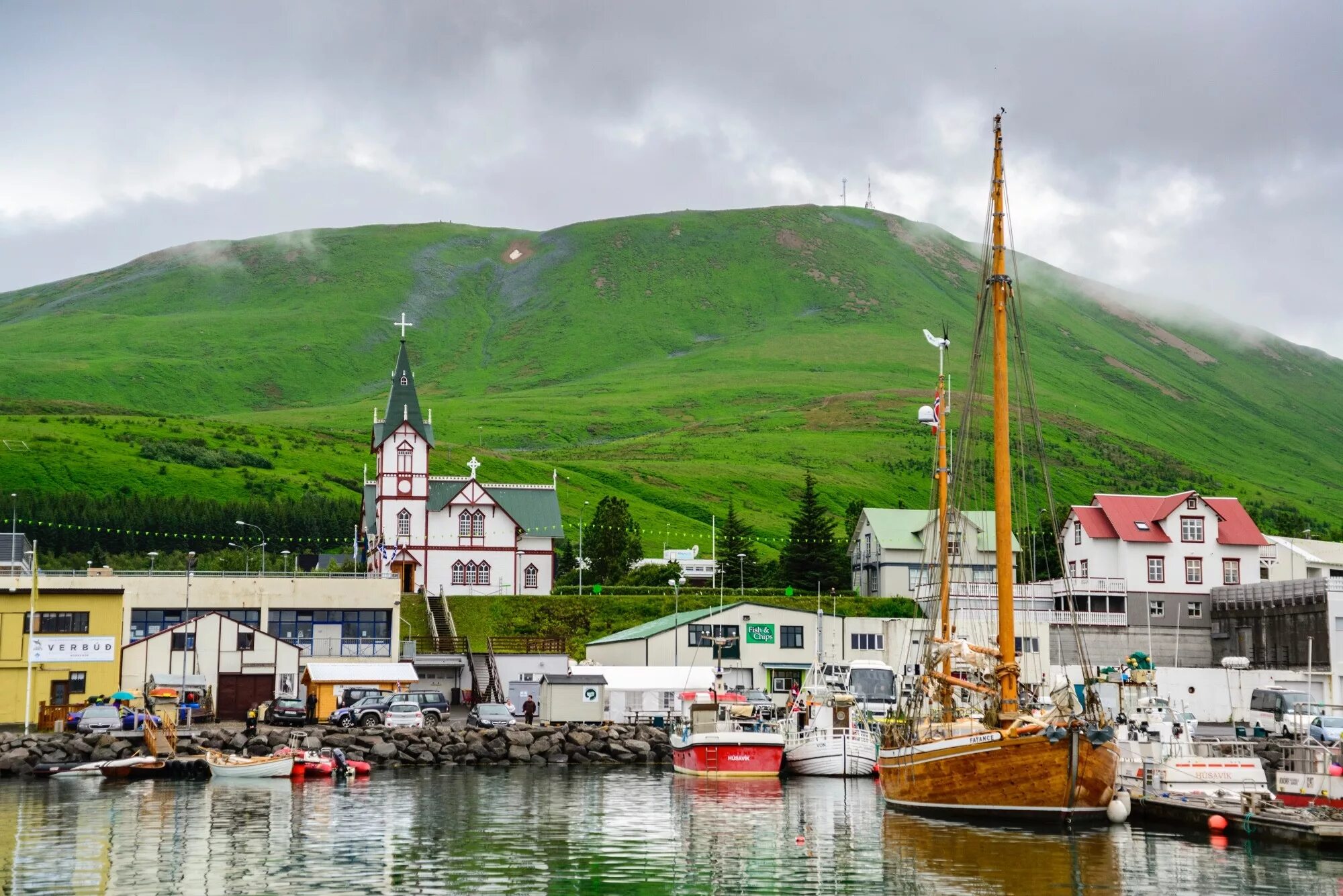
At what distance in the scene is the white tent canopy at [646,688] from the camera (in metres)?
79.9

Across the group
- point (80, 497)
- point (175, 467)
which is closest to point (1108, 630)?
point (80, 497)

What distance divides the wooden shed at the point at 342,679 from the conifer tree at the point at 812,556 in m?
40.3

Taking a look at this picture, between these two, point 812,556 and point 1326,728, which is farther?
point 812,556

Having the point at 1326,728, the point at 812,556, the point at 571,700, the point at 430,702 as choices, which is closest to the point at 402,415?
the point at 812,556

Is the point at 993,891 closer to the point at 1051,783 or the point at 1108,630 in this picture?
the point at 1051,783

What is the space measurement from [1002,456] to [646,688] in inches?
1506

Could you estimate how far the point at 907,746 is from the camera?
47.0 meters

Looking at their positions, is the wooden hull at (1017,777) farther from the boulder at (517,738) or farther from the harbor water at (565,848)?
the boulder at (517,738)

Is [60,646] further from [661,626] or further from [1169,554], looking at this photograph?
[1169,554]

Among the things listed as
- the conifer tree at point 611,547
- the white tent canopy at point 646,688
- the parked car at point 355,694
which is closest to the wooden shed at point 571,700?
the white tent canopy at point 646,688

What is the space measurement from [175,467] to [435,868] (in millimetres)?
166389

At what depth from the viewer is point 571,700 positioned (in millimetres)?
77438

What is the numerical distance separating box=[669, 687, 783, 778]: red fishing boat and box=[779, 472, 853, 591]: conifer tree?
2001 inches

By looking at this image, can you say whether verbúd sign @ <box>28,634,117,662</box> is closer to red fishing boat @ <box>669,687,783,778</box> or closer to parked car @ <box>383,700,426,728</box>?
parked car @ <box>383,700,426,728</box>
